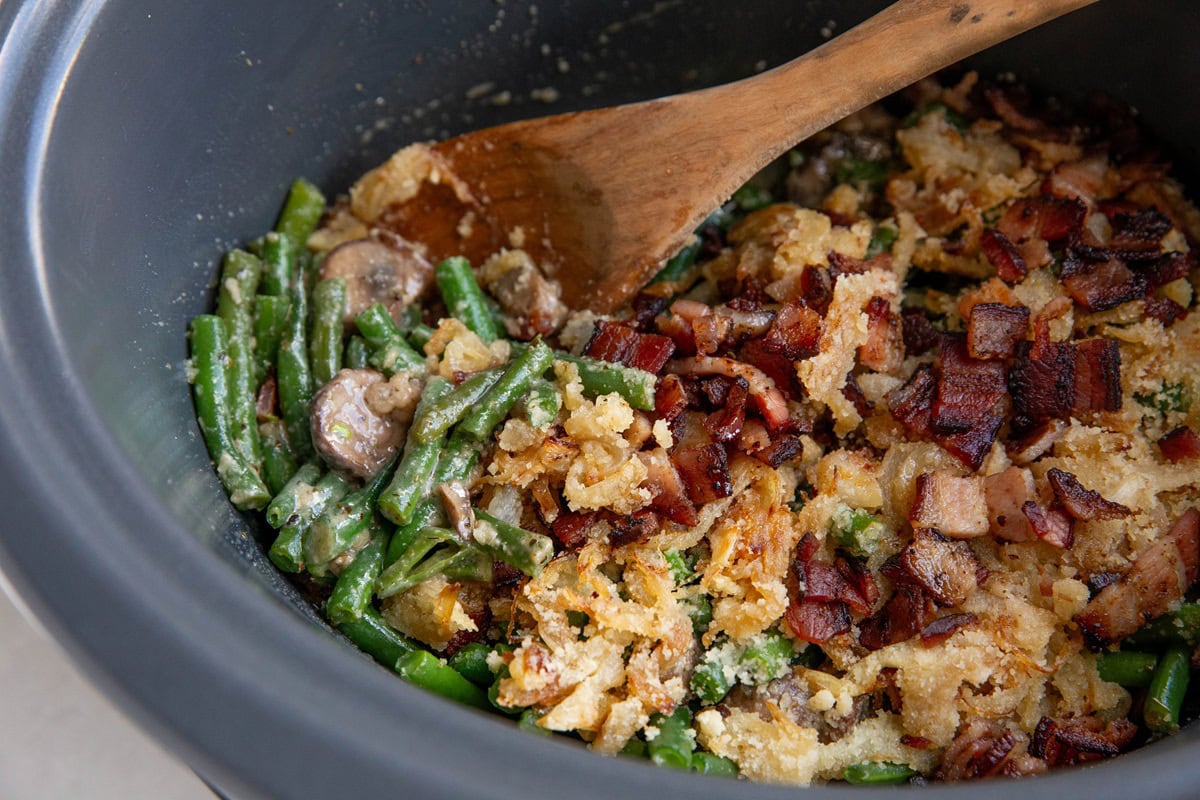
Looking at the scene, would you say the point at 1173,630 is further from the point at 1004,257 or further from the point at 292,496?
the point at 292,496

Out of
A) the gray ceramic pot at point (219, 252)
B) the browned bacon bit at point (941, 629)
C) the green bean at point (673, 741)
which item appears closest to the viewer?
the gray ceramic pot at point (219, 252)

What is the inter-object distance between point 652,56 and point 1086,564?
7.17 ft

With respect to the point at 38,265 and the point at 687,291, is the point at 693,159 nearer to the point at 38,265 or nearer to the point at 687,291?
the point at 687,291

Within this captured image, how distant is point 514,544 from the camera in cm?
262

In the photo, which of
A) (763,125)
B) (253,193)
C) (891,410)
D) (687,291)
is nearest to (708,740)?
(891,410)

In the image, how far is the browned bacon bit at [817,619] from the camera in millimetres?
2574

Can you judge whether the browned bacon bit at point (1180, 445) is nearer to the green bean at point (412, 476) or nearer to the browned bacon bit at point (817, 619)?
the browned bacon bit at point (817, 619)

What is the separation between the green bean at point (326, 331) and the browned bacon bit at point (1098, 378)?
208 centimetres

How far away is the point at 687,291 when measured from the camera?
11.0ft

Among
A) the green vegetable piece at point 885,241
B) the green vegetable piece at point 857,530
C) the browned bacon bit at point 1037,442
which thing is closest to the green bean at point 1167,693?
the browned bacon bit at point 1037,442

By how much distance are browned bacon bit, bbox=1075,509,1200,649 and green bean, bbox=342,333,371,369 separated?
2066mm

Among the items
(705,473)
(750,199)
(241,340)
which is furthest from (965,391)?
(241,340)

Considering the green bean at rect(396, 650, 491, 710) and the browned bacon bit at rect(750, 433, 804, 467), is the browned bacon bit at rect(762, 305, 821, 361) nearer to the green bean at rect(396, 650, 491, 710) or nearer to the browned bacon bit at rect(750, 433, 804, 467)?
the browned bacon bit at rect(750, 433, 804, 467)

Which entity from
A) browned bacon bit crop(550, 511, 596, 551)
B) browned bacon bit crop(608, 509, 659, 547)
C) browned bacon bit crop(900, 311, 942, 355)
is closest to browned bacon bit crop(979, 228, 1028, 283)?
browned bacon bit crop(900, 311, 942, 355)
